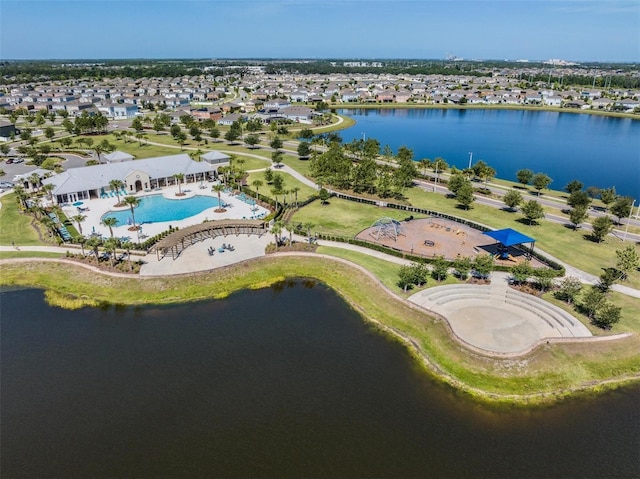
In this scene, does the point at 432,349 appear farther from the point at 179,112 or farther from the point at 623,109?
the point at 623,109

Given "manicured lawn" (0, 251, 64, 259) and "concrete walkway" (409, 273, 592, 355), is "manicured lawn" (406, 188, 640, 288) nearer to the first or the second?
"concrete walkway" (409, 273, 592, 355)

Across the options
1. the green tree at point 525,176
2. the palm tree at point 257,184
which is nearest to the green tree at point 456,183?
the green tree at point 525,176

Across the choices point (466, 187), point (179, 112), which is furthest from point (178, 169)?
point (179, 112)

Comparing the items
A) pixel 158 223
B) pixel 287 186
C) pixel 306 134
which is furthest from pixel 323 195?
pixel 306 134

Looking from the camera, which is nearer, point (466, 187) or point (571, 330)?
point (571, 330)

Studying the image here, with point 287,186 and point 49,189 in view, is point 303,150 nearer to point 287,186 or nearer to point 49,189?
point 287,186

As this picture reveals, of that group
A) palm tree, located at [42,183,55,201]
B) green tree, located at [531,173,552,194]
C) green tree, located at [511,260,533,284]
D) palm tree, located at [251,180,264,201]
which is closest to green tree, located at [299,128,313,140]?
palm tree, located at [251,180,264,201]

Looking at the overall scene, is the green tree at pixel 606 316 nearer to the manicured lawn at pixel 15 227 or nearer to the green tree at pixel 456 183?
the green tree at pixel 456 183
